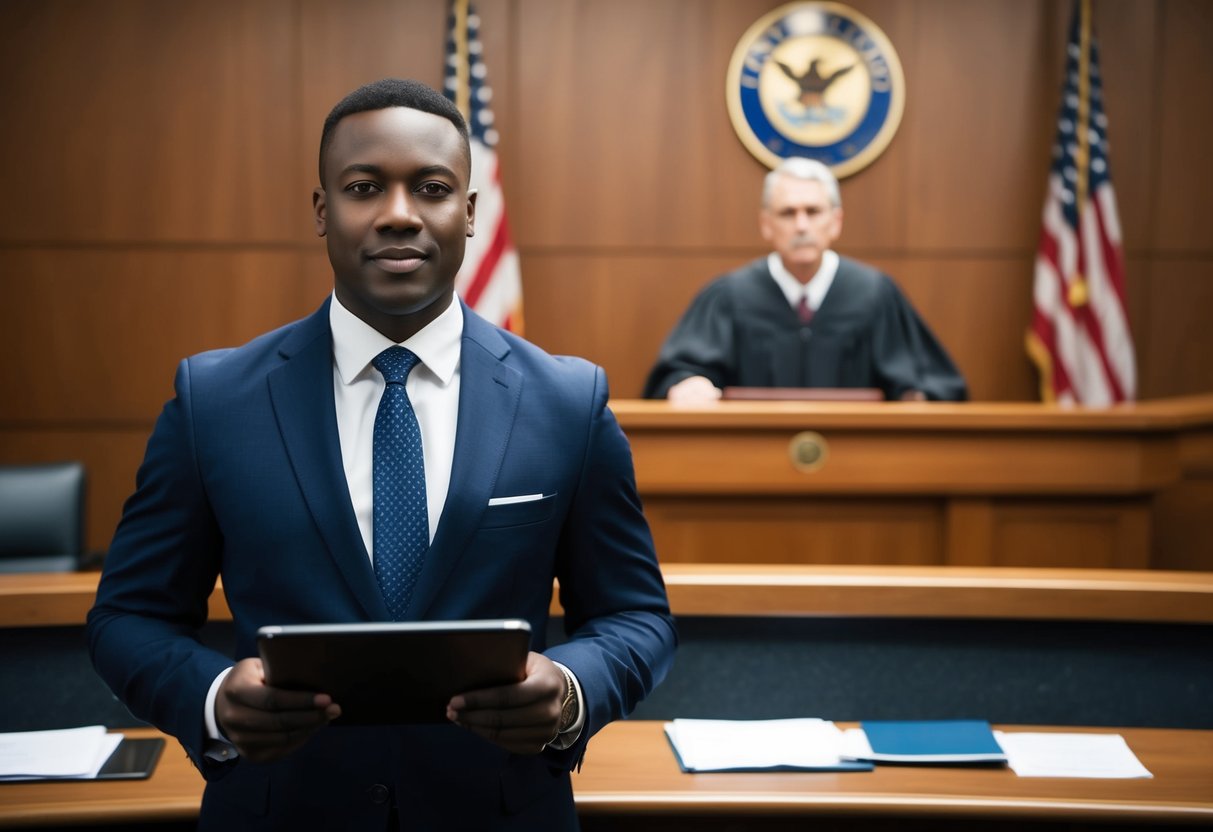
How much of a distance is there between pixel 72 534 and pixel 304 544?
2.65 metres

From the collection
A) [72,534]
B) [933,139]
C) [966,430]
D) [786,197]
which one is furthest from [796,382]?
[72,534]

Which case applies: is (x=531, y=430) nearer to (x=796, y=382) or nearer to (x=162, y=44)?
(x=796, y=382)

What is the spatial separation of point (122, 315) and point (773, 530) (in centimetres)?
394

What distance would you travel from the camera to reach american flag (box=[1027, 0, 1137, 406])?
565 cm

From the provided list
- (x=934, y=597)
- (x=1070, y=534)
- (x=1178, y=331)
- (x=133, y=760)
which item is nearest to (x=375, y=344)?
(x=133, y=760)

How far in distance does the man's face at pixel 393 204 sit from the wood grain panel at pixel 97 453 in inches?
209

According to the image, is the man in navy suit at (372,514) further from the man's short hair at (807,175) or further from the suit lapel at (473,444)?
the man's short hair at (807,175)

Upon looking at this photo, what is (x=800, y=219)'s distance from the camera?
4.84m

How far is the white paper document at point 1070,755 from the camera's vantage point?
191 centimetres

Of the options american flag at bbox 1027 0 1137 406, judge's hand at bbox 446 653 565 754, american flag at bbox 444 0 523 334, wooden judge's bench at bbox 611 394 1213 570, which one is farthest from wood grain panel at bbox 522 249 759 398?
judge's hand at bbox 446 653 565 754

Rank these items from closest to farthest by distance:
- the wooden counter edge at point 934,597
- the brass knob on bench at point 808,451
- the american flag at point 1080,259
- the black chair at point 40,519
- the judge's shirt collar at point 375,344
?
the judge's shirt collar at point 375,344 → the wooden counter edge at point 934,597 → the black chair at point 40,519 → the brass knob on bench at point 808,451 → the american flag at point 1080,259

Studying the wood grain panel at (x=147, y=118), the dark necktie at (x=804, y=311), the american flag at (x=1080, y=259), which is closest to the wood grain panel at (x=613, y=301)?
the dark necktie at (x=804, y=311)

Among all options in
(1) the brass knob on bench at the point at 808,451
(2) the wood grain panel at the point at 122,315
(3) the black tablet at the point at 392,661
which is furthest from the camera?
(2) the wood grain panel at the point at 122,315

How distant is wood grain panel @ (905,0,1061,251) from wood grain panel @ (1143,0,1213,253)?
0.62 meters
